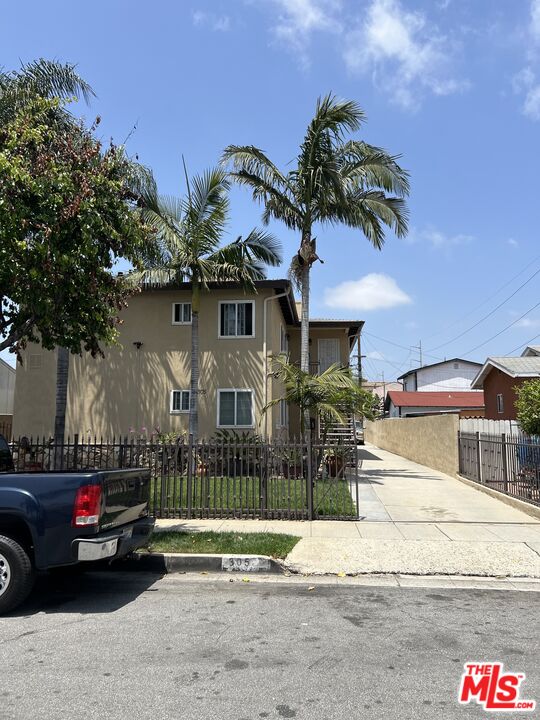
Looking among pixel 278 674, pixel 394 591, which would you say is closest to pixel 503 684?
pixel 278 674

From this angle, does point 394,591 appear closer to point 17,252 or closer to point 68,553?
point 68,553

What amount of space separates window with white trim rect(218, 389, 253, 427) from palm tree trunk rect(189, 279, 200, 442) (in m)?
0.95

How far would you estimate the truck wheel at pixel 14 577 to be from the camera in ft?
17.0

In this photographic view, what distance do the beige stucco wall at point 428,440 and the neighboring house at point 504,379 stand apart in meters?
4.24

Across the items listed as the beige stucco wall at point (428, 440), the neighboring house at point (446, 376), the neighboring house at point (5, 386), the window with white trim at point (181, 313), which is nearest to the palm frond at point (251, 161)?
the window with white trim at point (181, 313)

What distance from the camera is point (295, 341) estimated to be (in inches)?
991

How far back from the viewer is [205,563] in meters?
7.08

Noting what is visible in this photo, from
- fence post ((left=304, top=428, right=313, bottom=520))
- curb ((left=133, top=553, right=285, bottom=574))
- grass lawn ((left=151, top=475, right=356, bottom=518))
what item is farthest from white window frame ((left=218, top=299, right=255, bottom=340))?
curb ((left=133, top=553, right=285, bottom=574))

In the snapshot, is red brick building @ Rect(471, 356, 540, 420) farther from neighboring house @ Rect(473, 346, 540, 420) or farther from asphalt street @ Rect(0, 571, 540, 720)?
asphalt street @ Rect(0, 571, 540, 720)

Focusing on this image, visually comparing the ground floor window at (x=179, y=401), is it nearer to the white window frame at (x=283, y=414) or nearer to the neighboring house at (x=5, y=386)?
the white window frame at (x=283, y=414)

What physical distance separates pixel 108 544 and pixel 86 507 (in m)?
0.42

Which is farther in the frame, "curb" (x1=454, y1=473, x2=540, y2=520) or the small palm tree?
the small palm tree

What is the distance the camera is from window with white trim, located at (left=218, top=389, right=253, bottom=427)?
18.0 metres

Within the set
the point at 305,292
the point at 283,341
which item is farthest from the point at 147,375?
the point at 305,292
